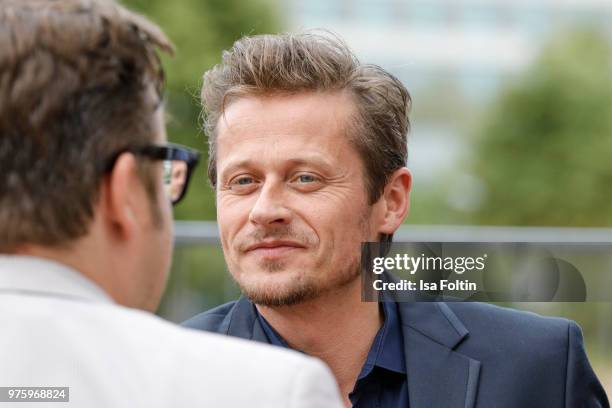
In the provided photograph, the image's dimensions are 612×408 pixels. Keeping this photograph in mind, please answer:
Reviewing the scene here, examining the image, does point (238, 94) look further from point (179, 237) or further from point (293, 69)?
point (179, 237)

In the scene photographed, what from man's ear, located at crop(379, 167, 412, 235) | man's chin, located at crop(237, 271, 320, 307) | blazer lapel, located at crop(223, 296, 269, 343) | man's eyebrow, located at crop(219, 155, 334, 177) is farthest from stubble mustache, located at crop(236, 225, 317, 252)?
man's ear, located at crop(379, 167, 412, 235)

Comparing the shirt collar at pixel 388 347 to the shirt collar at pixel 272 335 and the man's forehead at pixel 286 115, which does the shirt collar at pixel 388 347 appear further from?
the man's forehead at pixel 286 115

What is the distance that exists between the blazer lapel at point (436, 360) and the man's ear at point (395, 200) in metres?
0.31

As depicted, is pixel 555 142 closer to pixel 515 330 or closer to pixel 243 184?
pixel 515 330

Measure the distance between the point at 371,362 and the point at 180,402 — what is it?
2038 millimetres

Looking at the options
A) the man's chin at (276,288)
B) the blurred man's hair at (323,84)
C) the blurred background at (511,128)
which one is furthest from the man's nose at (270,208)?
the blurred background at (511,128)

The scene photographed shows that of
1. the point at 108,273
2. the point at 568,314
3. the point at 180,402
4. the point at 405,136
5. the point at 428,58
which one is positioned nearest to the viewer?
the point at 180,402

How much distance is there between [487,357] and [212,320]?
3.49 feet

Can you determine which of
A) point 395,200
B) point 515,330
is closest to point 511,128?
point 395,200

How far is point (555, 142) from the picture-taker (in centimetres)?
3089

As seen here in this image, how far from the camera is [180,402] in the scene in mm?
1636

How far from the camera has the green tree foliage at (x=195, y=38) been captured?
24078mm

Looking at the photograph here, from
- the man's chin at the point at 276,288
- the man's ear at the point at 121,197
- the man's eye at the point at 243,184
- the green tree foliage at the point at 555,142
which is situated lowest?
the green tree foliage at the point at 555,142

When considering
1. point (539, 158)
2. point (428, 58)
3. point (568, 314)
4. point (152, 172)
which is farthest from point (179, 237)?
point (428, 58)
